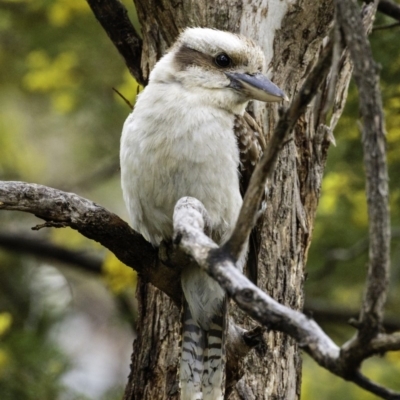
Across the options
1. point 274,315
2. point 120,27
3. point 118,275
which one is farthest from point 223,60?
point 118,275

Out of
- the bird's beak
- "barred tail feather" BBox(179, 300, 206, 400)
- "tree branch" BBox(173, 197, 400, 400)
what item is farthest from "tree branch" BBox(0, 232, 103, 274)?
"tree branch" BBox(173, 197, 400, 400)

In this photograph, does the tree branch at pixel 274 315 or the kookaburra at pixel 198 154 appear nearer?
the tree branch at pixel 274 315

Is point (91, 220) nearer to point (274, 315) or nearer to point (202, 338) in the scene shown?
point (202, 338)

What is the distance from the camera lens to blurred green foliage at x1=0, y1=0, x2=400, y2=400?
5.04m

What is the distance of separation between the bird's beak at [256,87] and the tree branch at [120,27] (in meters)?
0.64

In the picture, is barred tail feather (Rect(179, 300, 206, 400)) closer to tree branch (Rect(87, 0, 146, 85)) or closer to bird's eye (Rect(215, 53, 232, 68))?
bird's eye (Rect(215, 53, 232, 68))

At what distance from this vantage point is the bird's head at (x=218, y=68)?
3479 millimetres

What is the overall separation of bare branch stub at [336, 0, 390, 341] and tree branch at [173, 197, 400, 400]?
72 mm

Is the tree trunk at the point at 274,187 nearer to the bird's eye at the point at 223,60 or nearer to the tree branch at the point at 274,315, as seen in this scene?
the bird's eye at the point at 223,60

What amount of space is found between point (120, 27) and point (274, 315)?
230 centimetres

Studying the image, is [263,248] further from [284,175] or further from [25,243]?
[25,243]

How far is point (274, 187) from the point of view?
142 inches

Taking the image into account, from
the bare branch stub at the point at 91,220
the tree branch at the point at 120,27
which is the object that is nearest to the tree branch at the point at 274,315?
the bare branch stub at the point at 91,220

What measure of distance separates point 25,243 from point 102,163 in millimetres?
1343
